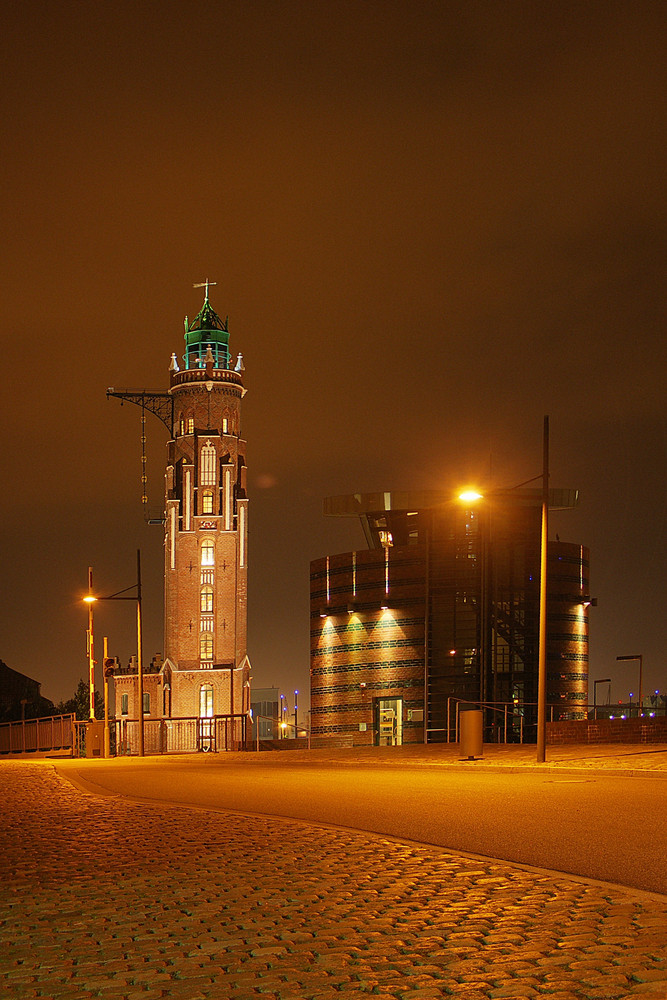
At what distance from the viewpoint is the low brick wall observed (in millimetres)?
26828

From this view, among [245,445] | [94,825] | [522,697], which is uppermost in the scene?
[245,445]

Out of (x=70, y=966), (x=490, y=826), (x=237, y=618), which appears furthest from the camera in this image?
(x=237, y=618)

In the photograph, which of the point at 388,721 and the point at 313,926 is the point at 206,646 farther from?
the point at 313,926

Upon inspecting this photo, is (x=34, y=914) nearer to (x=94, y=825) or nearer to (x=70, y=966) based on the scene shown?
(x=70, y=966)

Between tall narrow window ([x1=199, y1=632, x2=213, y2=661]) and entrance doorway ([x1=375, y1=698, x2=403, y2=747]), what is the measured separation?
95.0ft

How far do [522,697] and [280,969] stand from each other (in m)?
57.6

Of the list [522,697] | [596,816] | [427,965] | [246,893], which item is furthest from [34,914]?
[522,697]

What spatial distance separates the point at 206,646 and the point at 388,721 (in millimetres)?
30094

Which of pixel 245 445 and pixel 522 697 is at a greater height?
pixel 245 445

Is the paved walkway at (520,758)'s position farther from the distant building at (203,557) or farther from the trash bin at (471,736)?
the distant building at (203,557)

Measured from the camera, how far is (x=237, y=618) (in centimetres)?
9250

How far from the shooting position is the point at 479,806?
13984 millimetres

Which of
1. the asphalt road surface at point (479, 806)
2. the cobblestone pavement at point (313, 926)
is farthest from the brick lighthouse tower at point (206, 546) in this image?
the cobblestone pavement at point (313, 926)

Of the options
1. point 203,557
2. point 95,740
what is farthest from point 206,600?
point 95,740
